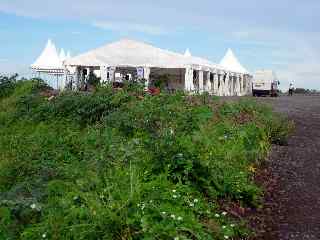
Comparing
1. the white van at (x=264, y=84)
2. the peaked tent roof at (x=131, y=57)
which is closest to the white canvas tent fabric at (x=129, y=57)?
the peaked tent roof at (x=131, y=57)

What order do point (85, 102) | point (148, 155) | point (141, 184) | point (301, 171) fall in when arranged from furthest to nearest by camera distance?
1. point (85, 102)
2. point (301, 171)
3. point (148, 155)
4. point (141, 184)

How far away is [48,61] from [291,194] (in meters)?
37.7

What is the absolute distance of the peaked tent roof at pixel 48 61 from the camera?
41344mm

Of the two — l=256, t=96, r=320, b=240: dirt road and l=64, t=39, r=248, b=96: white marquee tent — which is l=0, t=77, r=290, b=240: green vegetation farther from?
l=64, t=39, r=248, b=96: white marquee tent

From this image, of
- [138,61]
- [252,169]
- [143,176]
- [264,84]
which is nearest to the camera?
[143,176]

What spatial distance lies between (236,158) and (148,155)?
1.61 m

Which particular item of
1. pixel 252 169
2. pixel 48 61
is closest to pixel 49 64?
pixel 48 61

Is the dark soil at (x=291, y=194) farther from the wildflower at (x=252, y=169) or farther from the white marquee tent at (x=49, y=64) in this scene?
the white marquee tent at (x=49, y=64)

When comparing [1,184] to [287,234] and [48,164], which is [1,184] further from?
[287,234]

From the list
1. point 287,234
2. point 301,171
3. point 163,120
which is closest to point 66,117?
point 163,120

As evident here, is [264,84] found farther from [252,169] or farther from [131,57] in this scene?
[252,169]

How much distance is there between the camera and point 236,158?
8.02m

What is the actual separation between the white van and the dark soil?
135 feet

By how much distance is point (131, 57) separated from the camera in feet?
109
